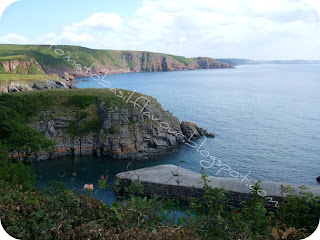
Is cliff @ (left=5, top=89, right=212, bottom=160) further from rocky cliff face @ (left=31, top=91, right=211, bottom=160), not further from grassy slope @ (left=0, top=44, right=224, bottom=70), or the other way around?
grassy slope @ (left=0, top=44, right=224, bottom=70)

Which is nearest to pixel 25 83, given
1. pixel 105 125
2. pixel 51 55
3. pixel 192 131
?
pixel 105 125

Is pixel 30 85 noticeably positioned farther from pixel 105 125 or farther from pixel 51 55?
pixel 51 55

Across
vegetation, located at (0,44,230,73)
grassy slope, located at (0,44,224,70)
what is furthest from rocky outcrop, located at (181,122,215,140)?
grassy slope, located at (0,44,224,70)

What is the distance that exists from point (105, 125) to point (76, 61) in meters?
62.7

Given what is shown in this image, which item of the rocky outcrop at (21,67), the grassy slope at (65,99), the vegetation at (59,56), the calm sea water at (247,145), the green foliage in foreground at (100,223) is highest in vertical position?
the vegetation at (59,56)

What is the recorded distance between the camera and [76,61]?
9412cm

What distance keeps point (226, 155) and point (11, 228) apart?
31.8 meters

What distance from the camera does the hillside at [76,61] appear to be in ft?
288

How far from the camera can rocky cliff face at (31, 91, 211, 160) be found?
3566 centimetres

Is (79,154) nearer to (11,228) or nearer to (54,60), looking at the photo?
(11,228)

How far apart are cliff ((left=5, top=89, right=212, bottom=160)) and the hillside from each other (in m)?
5.62

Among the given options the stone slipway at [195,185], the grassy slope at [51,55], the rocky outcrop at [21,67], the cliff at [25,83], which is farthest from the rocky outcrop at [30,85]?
the stone slipway at [195,185]

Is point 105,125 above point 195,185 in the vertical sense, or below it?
above

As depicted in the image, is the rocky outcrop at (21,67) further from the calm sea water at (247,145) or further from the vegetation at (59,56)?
the calm sea water at (247,145)
